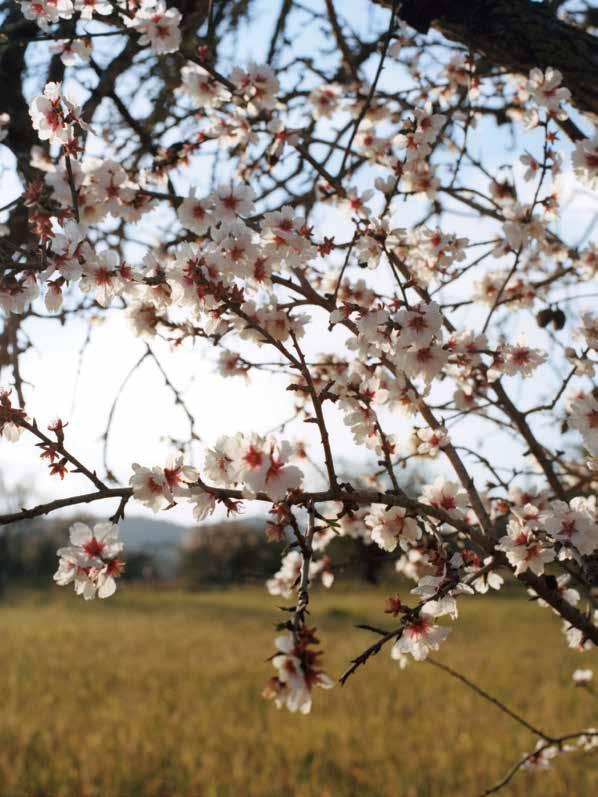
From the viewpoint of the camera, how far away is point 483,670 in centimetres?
915

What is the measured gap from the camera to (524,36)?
88.3 inches

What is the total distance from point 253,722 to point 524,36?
5.71 m

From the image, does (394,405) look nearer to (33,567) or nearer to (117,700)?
(117,700)

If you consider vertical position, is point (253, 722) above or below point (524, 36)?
below

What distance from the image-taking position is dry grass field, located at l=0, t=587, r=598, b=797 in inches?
179

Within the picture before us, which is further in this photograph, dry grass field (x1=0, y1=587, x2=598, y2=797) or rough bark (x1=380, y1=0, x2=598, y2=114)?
dry grass field (x1=0, y1=587, x2=598, y2=797)

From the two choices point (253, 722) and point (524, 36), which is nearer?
point (524, 36)

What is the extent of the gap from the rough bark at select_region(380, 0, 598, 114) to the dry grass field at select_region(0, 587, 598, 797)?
74.5 inches

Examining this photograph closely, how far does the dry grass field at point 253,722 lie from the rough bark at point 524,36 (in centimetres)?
189

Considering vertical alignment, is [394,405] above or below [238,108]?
below

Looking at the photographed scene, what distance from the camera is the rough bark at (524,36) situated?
7.26 feet

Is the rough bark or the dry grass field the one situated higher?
the rough bark

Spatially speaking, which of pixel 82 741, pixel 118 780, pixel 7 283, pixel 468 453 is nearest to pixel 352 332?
pixel 468 453

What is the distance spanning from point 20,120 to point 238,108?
0.84m
